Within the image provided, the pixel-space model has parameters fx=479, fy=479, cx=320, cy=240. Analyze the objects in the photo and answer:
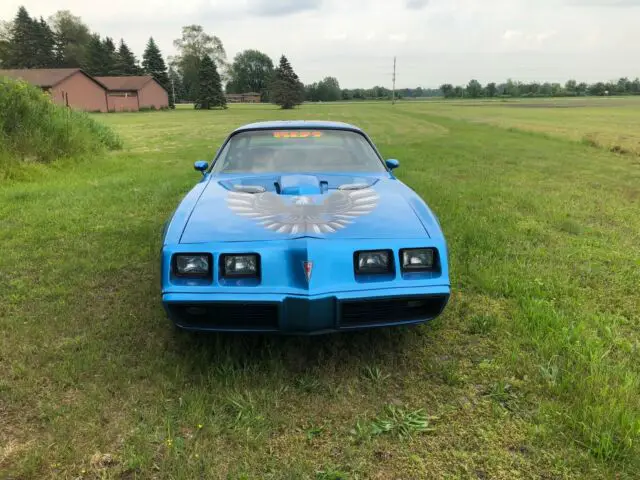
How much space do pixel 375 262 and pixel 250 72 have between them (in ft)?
390

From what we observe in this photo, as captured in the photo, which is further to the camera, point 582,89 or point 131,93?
point 582,89

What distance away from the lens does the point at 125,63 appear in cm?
7419

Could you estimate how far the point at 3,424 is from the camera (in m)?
2.32

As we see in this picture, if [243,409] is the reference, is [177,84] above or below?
above

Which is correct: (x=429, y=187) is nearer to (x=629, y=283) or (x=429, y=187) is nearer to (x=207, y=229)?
(x=629, y=283)

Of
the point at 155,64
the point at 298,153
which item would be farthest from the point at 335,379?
the point at 155,64

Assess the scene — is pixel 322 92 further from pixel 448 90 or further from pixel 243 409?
pixel 243 409

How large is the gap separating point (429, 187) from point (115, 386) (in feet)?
20.6

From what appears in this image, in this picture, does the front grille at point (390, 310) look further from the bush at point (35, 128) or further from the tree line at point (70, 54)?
the tree line at point (70, 54)

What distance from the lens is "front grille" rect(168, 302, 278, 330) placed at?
242 centimetres

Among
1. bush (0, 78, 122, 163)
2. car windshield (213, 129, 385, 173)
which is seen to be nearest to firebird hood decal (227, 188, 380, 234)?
car windshield (213, 129, 385, 173)

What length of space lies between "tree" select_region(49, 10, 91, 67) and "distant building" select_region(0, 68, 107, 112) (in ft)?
85.5

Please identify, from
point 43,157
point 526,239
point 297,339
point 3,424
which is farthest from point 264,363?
point 43,157

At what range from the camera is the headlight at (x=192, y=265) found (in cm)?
251
